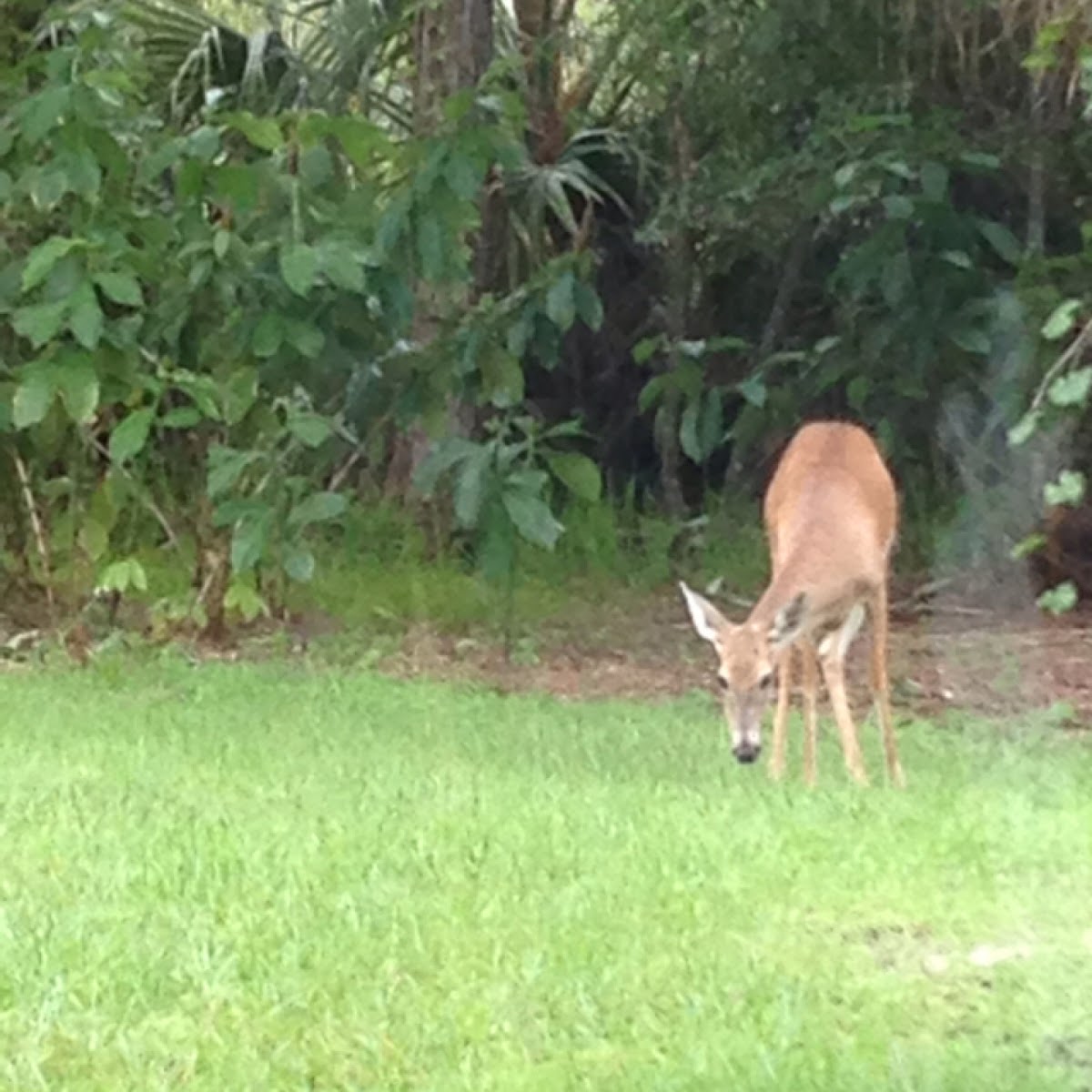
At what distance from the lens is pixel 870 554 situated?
8.20 metres

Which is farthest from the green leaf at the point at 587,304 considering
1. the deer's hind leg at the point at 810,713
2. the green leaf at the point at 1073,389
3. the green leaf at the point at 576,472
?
the green leaf at the point at 1073,389

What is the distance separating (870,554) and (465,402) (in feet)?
11.1

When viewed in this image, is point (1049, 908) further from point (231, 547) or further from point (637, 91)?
point (637, 91)

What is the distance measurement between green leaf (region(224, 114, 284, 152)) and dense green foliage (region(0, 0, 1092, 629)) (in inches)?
0.8

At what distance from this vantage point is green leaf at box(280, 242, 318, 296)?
352 inches

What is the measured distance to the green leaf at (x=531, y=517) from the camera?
951 centimetres

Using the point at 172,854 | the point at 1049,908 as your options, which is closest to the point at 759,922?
the point at 1049,908

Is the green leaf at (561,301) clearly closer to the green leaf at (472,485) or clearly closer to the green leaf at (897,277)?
the green leaf at (472,485)

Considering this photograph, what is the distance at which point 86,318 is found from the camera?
9.01 m

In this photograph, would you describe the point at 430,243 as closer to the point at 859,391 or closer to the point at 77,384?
the point at 77,384

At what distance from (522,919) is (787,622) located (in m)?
2.81

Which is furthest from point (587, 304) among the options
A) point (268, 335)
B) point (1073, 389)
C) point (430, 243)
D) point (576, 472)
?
point (1073, 389)

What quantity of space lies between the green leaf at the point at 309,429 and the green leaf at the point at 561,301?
3.56 ft

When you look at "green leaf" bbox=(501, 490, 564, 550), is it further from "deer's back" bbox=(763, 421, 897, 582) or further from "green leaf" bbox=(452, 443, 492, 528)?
"deer's back" bbox=(763, 421, 897, 582)
